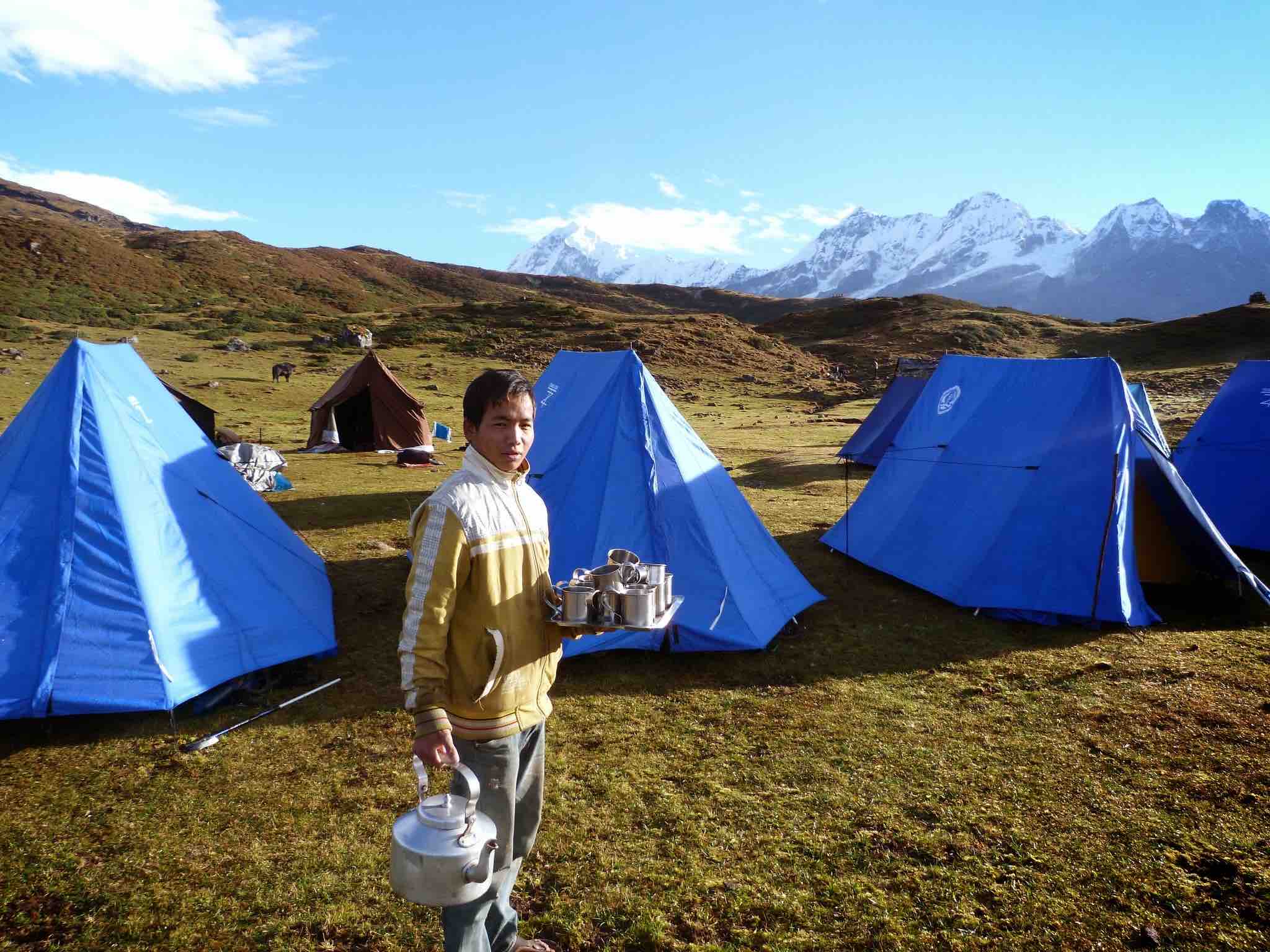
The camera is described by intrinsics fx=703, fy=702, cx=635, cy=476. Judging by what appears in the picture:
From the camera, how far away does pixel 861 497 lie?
9.77 m

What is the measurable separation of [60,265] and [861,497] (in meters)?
71.3

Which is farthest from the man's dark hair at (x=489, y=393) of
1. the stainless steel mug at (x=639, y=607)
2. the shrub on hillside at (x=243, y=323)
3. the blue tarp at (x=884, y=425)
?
the shrub on hillside at (x=243, y=323)

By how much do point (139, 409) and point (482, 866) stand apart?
5.61 metres

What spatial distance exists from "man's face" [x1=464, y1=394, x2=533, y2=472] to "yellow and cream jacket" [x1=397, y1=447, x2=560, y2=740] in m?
0.04

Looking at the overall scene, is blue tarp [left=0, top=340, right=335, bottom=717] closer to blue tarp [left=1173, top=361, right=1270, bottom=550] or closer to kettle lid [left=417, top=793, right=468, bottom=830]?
kettle lid [left=417, top=793, right=468, bottom=830]

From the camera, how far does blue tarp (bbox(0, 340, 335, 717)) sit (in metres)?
4.63

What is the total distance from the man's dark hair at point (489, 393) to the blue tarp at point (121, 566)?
3693 mm

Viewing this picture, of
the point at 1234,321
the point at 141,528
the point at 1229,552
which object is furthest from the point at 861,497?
the point at 1234,321

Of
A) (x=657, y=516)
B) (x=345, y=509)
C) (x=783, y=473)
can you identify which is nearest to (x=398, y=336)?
(x=783, y=473)

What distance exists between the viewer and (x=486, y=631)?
7.97 ft

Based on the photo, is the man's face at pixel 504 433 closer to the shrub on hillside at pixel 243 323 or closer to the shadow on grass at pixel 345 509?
the shadow on grass at pixel 345 509

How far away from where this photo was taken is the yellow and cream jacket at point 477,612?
89.5 inches

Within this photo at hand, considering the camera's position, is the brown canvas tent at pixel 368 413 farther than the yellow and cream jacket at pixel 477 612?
Yes

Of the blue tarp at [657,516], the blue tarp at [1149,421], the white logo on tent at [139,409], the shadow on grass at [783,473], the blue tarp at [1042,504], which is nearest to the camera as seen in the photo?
the white logo on tent at [139,409]
